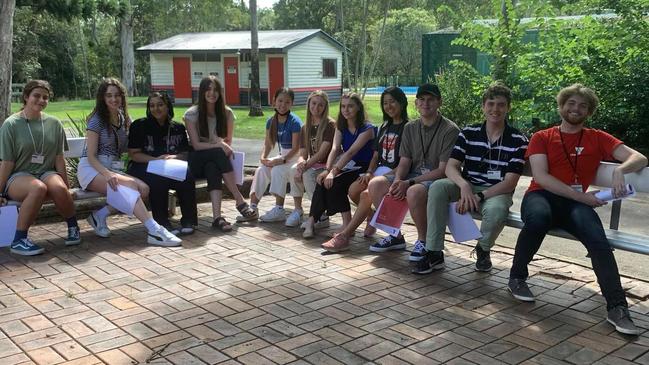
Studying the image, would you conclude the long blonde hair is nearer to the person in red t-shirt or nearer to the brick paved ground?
the brick paved ground

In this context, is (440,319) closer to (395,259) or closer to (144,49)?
(395,259)

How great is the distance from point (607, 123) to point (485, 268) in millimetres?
4814

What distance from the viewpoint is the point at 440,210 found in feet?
15.4

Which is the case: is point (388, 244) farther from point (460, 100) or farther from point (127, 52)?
point (127, 52)

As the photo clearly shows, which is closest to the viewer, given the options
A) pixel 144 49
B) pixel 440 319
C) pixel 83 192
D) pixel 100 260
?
pixel 440 319

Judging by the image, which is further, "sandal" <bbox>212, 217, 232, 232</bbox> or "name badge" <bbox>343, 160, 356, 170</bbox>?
"sandal" <bbox>212, 217, 232, 232</bbox>

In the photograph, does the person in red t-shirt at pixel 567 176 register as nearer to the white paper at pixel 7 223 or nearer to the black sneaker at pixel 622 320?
the black sneaker at pixel 622 320

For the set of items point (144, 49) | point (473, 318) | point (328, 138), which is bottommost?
point (473, 318)

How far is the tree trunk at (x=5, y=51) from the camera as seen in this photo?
7.36 metres

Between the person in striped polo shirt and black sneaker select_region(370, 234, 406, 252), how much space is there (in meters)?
0.60

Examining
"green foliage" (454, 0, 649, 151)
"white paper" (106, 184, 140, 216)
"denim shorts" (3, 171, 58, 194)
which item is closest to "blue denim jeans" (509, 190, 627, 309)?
"white paper" (106, 184, 140, 216)

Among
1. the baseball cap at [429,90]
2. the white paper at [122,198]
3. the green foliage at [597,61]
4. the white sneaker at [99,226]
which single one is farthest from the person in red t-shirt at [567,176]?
the green foliage at [597,61]

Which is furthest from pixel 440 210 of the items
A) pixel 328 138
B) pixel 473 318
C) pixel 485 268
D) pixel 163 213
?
pixel 163 213

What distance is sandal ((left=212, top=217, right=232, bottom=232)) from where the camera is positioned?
6109mm
